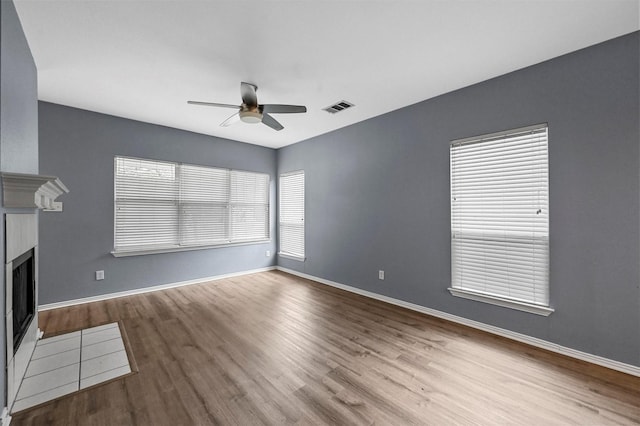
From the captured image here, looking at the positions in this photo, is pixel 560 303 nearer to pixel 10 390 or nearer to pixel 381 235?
pixel 381 235

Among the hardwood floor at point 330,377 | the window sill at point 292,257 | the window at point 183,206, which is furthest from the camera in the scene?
the window sill at point 292,257

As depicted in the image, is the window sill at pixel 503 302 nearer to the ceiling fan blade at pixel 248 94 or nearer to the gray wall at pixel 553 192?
the gray wall at pixel 553 192

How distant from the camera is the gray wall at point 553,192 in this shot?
218 centimetres

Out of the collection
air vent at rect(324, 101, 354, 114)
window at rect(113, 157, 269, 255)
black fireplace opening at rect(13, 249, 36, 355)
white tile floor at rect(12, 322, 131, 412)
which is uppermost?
air vent at rect(324, 101, 354, 114)

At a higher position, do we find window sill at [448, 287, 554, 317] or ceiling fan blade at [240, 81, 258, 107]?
ceiling fan blade at [240, 81, 258, 107]

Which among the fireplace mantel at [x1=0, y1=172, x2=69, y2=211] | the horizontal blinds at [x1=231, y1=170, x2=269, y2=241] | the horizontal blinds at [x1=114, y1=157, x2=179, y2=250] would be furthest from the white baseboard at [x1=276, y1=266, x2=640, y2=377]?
the fireplace mantel at [x1=0, y1=172, x2=69, y2=211]

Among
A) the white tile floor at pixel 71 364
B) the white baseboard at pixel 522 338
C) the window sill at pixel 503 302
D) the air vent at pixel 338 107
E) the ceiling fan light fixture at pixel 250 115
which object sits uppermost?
the air vent at pixel 338 107

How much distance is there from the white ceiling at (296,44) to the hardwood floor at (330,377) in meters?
2.75

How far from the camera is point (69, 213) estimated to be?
3.69 m

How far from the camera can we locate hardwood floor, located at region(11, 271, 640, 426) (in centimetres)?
172

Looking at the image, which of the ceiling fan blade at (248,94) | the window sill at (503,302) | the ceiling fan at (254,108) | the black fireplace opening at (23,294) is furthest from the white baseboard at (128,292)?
the window sill at (503,302)

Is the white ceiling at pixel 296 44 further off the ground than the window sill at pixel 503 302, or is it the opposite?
the white ceiling at pixel 296 44

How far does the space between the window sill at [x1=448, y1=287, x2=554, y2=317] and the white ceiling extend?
2.37 meters

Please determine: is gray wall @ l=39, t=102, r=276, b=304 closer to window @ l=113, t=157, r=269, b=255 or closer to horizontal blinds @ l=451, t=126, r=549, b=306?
window @ l=113, t=157, r=269, b=255
